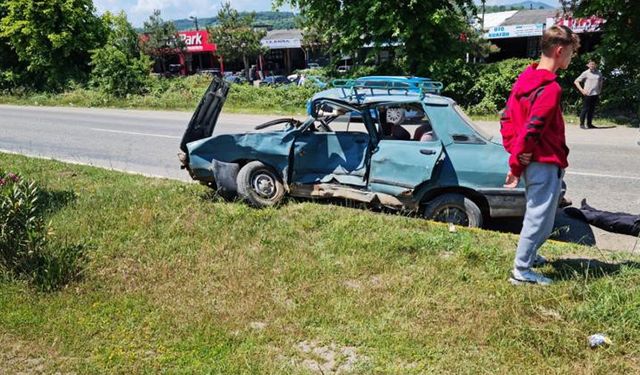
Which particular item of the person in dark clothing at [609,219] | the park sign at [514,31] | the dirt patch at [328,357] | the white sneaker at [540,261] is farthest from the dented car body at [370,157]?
the park sign at [514,31]

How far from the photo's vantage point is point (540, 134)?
12.3 ft

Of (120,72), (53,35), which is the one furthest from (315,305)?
(53,35)

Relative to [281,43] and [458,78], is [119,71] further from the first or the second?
[281,43]

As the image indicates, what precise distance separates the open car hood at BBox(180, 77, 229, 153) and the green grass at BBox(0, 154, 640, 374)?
58.0 inches

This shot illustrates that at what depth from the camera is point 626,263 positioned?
4609mm

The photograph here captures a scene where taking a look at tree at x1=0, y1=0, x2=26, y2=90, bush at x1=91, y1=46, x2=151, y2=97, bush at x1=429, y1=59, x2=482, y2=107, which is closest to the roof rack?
bush at x1=429, y1=59, x2=482, y2=107

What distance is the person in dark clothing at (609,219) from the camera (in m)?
6.09

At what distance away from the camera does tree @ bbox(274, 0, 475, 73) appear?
17406mm

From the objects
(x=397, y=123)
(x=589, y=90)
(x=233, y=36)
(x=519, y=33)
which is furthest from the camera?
(x=233, y=36)

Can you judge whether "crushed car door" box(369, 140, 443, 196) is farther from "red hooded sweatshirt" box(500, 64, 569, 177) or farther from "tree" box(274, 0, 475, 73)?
"tree" box(274, 0, 475, 73)

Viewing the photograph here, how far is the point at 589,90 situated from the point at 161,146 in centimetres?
1030

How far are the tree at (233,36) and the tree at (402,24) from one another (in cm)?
3283

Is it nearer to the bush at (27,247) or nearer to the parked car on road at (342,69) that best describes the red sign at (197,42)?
the parked car on road at (342,69)

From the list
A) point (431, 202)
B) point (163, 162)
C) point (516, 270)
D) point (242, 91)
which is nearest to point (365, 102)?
point (431, 202)
